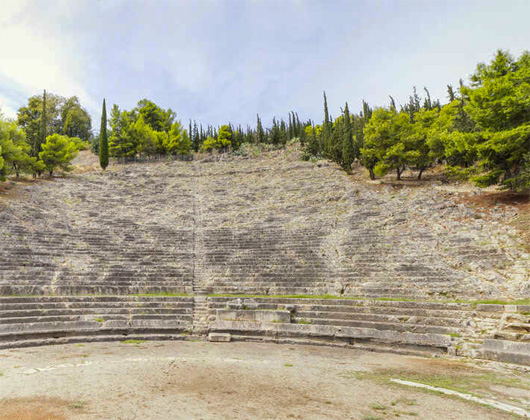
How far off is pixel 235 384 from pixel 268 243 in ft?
44.5

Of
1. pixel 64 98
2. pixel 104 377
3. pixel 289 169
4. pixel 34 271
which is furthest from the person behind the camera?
pixel 64 98

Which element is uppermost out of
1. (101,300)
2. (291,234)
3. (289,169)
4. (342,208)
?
(289,169)

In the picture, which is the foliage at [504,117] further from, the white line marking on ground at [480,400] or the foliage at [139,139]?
the foliage at [139,139]

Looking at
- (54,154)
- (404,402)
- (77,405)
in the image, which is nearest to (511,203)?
(404,402)

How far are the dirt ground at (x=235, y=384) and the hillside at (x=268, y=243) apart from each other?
211 inches

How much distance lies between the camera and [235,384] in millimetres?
6496

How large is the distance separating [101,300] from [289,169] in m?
28.0

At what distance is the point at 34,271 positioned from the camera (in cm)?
1479

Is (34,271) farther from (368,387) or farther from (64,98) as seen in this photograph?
(64,98)

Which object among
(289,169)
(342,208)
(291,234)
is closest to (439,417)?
(291,234)

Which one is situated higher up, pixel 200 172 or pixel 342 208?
pixel 200 172

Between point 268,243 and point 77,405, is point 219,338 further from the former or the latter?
point 268,243

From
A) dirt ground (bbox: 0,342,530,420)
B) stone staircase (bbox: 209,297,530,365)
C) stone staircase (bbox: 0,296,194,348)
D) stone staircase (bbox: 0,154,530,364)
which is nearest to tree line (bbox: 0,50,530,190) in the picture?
stone staircase (bbox: 0,154,530,364)

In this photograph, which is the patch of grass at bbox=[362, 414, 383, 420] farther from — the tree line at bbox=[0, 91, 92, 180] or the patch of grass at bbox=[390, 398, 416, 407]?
the tree line at bbox=[0, 91, 92, 180]
